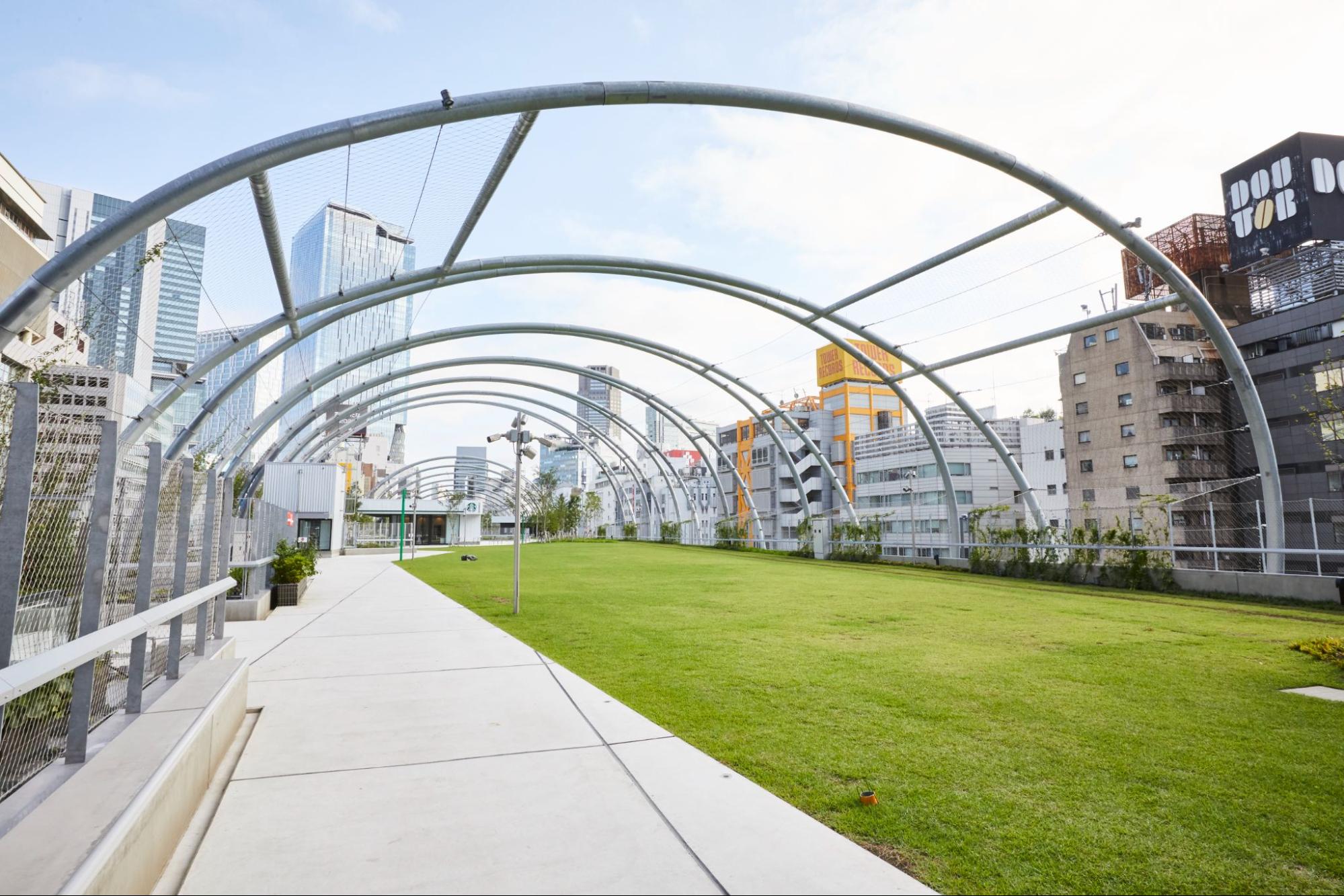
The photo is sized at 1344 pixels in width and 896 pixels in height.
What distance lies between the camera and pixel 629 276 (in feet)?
72.8

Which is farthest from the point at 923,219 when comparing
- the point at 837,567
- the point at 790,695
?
the point at 790,695

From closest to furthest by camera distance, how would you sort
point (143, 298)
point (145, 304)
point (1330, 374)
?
point (143, 298)
point (145, 304)
point (1330, 374)

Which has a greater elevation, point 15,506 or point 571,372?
point 571,372

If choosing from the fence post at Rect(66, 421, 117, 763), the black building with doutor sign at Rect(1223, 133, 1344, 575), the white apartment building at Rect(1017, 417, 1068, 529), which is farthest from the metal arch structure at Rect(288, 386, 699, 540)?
the black building with doutor sign at Rect(1223, 133, 1344, 575)

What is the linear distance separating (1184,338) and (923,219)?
135 feet

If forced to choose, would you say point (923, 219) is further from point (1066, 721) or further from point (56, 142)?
point (56, 142)

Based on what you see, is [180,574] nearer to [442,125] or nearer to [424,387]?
[442,125]

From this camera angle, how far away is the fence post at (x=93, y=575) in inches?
123

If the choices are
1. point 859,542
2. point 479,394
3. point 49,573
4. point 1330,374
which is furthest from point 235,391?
point 1330,374

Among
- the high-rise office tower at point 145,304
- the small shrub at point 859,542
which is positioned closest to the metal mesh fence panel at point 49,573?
the high-rise office tower at point 145,304

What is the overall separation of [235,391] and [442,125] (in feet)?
42.7

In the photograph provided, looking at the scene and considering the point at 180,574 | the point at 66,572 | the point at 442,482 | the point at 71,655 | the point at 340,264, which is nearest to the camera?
the point at 71,655

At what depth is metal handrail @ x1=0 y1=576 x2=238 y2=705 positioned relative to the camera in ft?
7.02

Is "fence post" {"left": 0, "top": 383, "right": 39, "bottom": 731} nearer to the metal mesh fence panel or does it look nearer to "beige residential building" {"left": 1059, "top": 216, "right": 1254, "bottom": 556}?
the metal mesh fence panel
